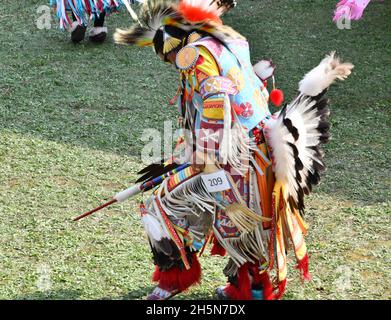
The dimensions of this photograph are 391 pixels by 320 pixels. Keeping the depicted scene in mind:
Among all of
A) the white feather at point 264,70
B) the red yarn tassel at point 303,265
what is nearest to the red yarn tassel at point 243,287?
the red yarn tassel at point 303,265

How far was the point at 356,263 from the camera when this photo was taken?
4.45 meters

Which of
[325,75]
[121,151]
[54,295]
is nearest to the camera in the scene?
[325,75]

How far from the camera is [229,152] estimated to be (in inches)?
140

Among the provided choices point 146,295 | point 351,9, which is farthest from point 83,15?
point 146,295

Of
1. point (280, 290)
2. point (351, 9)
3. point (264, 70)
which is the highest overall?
point (264, 70)

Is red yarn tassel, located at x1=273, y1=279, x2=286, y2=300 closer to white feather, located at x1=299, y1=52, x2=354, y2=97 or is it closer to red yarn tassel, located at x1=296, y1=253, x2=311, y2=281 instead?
red yarn tassel, located at x1=296, y1=253, x2=311, y2=281

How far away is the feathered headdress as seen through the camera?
12.0 feet

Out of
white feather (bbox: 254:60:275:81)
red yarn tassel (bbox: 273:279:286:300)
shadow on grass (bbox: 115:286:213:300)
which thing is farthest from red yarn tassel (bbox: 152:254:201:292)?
white feather (bbox: 254:60:275:81)

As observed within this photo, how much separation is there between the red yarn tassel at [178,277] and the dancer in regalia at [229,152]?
0.13 feet

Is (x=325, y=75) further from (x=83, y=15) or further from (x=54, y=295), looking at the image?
(x=83, y=15)

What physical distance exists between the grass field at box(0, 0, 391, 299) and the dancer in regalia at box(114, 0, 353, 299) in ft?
1.62

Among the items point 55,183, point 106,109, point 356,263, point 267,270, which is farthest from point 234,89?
point 106,109

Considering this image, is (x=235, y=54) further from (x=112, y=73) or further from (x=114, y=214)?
(x=112, y=73)

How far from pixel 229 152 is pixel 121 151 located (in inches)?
96.3
